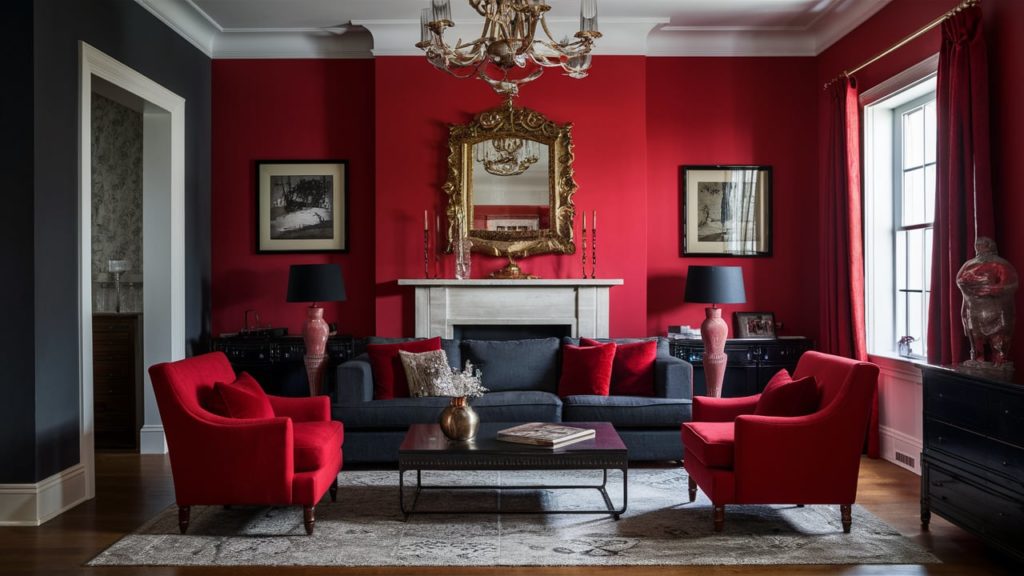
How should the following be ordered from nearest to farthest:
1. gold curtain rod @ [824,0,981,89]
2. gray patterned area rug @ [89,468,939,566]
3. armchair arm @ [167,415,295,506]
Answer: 1. gray patterned area rug @ [89,468,939,566]
2. armchair arm @ [167,415,295,506]
3. gold curtain rod @ [824,0,981,89]

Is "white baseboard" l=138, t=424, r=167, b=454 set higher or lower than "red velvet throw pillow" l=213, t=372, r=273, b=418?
lower

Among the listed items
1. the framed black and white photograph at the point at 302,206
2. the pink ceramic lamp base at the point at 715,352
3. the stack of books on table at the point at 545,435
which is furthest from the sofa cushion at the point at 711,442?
the framed black and white photograph at the point at 302,206

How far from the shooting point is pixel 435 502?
4.63 metres

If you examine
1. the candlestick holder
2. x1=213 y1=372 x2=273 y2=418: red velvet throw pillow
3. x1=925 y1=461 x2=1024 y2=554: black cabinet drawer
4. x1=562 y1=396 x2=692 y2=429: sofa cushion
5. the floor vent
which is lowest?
the floor vent

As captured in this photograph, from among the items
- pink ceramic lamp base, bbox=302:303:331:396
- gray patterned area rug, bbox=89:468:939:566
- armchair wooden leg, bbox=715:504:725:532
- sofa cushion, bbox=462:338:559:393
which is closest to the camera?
gray patterned area rug, bbox=89:468:939:566

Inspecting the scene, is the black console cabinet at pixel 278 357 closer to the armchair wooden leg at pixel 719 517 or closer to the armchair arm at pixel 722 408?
the armchair arm at pixel 722 408

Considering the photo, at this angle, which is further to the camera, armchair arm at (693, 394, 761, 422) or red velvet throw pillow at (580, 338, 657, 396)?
red velvet throw pillow at (580, 338, 657, 396)

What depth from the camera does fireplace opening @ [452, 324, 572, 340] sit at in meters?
6.80

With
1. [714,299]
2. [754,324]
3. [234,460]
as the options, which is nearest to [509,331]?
[714,299]

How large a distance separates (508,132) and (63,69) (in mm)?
3349

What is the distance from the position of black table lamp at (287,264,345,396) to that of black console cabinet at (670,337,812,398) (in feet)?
9.06

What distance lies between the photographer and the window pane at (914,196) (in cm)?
573

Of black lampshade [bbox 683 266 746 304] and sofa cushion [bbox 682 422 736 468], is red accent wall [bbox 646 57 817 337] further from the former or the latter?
sofa cushion [bbox 682 422 736 468]

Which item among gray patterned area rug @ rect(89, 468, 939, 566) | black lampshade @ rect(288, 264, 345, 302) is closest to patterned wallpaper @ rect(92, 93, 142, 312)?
black lampshade @ rect(288, 264, 345, 302)
